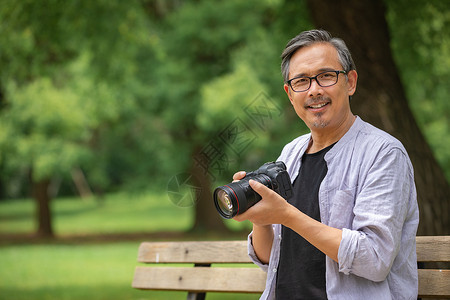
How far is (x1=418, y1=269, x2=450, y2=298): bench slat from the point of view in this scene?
8.66 ft

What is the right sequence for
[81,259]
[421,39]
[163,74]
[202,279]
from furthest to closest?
[163,74] < [81,259] < [421,39] < [202,279]

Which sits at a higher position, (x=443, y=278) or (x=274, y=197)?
(x=274, y=197)

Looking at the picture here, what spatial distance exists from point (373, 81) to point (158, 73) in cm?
1038

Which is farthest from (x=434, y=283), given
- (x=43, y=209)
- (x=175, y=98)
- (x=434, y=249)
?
(x=43, y=209)

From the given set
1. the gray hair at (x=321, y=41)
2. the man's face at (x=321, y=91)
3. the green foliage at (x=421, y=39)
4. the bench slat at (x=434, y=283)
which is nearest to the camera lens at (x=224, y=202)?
the man's face at (x=321, y=91)

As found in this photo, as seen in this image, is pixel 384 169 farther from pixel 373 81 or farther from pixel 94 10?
pixel 94 10

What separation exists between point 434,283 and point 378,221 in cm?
76

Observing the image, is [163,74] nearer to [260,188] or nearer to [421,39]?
[421,39]

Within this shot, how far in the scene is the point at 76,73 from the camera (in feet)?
51.9

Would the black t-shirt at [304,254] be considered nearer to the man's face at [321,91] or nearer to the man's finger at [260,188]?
the man's face at [321,91]

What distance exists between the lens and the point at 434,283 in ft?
8.73

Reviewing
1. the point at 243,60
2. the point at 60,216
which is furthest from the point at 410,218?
the point at 60,216

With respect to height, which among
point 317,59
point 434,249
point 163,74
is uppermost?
point 317,59

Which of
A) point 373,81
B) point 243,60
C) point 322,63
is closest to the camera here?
point 322,63
